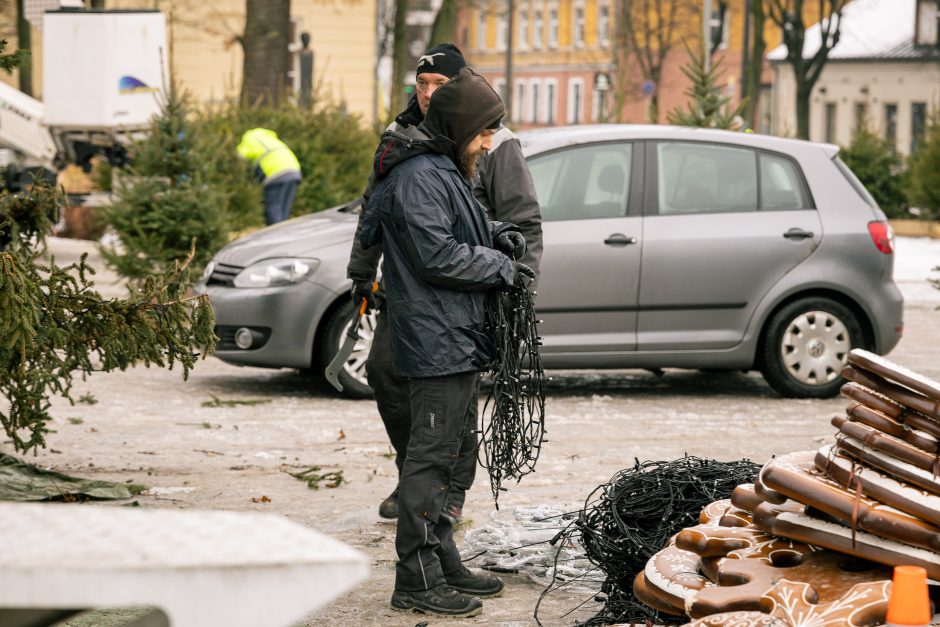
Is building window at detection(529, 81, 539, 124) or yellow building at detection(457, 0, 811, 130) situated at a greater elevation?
yellow building at detection(457, 0, 811, 130)

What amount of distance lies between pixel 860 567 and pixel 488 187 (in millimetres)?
2958

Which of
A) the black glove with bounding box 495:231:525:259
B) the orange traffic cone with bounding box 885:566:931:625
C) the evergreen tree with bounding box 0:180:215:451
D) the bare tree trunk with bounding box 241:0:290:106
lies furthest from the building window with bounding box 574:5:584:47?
the orange traffic cone with bounding box 885:566:931:625

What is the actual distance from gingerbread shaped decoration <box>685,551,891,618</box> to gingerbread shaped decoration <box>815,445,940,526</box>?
0.18 m

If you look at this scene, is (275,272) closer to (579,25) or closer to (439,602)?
(439,602)

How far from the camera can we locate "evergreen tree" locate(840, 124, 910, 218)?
30.2 meters

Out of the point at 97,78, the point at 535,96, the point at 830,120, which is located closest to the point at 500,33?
the point at 535,96

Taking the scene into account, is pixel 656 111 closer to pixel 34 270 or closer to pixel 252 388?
pixel 252 388

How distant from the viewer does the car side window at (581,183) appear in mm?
9688

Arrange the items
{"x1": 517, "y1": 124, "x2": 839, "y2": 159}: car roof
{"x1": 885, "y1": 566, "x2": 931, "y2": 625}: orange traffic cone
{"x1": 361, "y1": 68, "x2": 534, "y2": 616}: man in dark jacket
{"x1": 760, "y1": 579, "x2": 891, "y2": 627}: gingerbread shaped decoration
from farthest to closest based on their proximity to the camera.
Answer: {"x1": 517, "y1": 124, "x2": 839, "y2": 159}: car roof
{"x1": 361, "y1": 68, "x2": 534, "y2": 616}: man in dark jacket
{"x1": 760, "y1": 579, "x2": 891, "y2": 627}: gingerbread shaped decoration
{"x1": 885, "y1": 566, "x2": 931, "y2": 625}: orange traffic cone

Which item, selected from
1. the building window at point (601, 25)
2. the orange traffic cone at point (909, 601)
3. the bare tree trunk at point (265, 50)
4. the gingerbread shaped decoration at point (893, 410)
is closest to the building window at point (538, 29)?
the building window at point (601, 25)

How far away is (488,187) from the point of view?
6.47 meters

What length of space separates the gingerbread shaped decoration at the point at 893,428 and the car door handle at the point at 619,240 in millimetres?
5445

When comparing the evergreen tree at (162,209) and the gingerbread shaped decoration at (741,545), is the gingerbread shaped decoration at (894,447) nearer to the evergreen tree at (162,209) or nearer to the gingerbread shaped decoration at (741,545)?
the gingerbread shaped decoration at (741,545)

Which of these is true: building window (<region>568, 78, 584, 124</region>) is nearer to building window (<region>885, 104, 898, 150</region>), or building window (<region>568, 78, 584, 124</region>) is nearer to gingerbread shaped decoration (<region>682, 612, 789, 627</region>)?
building window (<region>885, 104, 898, 150</region>)
